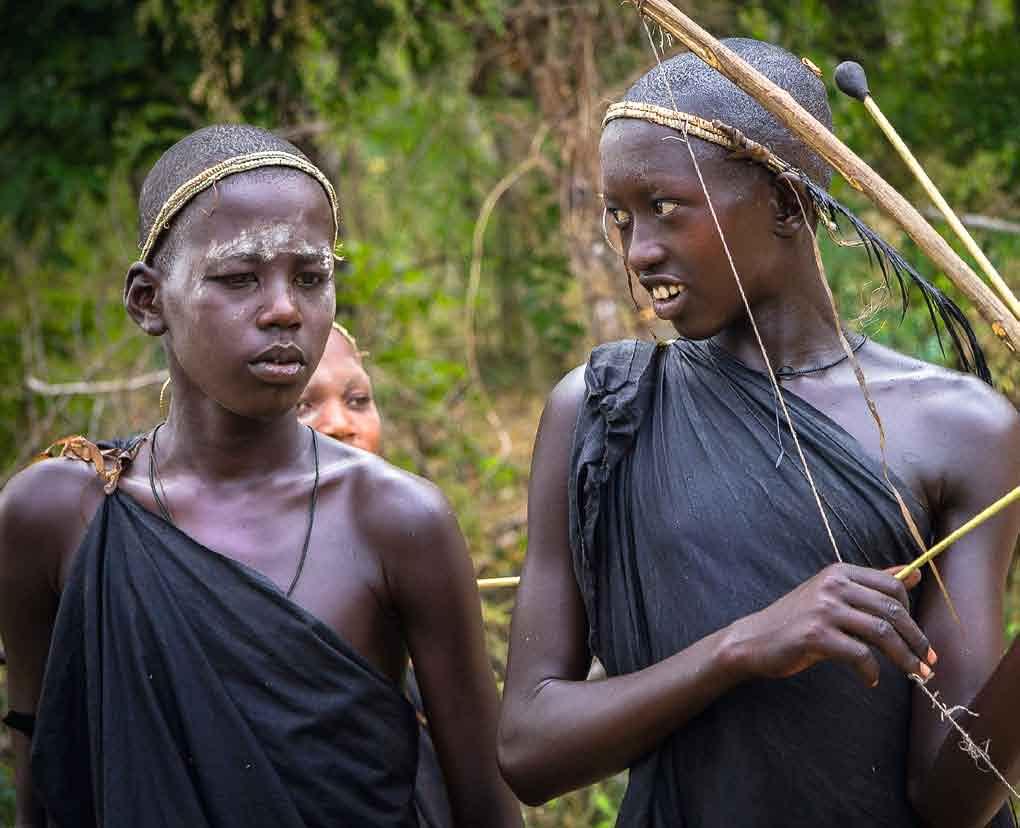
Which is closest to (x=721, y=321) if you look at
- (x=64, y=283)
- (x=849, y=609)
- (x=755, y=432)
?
(x=755, y=432)

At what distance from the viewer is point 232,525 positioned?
2.62 metres

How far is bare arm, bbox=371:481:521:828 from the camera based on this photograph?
255 centimetres

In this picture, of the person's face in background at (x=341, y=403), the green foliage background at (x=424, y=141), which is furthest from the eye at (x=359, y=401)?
the green foliage background at (x=424, y=141)

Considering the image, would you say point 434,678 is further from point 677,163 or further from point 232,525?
point 677,163

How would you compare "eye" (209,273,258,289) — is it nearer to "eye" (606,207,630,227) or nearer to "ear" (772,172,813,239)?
"eye" (606,207,630,227)

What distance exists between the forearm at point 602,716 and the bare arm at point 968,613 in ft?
1.11

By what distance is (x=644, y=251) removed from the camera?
7.46 feet

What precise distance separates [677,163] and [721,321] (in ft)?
0.80

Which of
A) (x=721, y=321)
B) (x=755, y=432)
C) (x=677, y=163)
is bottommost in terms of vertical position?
(x=755, y=432)

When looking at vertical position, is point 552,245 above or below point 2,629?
above

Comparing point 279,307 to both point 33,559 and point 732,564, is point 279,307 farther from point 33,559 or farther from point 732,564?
point 732,564

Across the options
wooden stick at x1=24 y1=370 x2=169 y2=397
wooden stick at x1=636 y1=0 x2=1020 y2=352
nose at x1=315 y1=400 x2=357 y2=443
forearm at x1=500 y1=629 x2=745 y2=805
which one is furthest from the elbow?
wooden stick at x1=24 y1=370 x2=169 y2=397

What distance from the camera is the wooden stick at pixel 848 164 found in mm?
1921

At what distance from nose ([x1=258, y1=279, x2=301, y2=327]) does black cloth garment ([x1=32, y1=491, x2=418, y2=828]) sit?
0.40 m
